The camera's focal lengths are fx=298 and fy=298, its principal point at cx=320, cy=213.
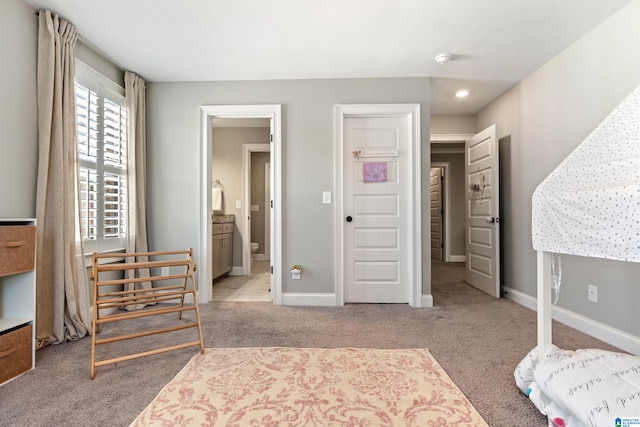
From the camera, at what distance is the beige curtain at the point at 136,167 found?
281 centimetres

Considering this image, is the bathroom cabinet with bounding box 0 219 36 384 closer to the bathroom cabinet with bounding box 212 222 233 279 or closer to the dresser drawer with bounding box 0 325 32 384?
the dresser drawer with bounding box 0 325 32 384

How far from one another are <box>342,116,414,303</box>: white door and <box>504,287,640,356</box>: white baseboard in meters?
1.24

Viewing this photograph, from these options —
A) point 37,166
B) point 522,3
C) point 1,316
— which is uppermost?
point 522,3

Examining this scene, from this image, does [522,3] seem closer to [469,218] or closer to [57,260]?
[469,218]

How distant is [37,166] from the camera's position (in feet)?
6.59

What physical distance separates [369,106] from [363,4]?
3.55 feet

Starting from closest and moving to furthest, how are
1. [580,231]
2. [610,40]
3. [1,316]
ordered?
[580,231] < [1,316] < [610,40]

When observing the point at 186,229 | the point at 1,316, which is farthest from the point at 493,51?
the point at 1,316

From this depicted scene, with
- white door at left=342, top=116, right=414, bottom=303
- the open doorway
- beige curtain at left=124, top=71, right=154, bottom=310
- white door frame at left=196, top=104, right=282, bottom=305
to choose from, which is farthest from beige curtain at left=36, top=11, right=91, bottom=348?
the open doorway

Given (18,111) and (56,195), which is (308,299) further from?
(18,111)

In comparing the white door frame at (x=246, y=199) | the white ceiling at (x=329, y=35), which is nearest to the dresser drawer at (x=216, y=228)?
the white door frame at (x=246, y=199)

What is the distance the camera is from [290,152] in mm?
3002

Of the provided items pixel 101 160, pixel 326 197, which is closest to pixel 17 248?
pixel 101 160

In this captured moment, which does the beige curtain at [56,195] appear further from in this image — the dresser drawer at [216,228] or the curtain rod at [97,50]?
the dresser drawer at [216,228]
